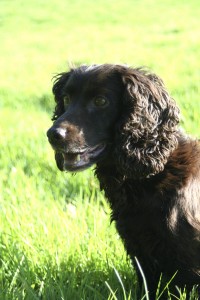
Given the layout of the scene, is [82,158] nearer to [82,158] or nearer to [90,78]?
[82,158]

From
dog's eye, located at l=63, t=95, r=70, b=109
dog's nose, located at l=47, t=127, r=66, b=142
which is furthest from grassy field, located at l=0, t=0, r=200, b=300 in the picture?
dog's nose, located at l=47, t=127, r=66, b=142

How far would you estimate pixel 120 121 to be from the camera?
305cm

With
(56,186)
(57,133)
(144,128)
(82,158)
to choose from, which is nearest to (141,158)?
(144,128)

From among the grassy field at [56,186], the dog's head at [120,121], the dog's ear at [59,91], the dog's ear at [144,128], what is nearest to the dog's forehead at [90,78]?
the dog's head at [120,121]

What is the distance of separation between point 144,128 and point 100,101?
0.28 m

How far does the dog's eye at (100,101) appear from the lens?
3007 millimetres

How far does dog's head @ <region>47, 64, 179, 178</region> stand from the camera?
2939 millimetres

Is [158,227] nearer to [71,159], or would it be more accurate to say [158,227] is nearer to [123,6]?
[71,159]

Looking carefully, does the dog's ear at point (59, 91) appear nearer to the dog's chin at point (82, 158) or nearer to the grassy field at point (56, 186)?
the grassy field at point (56, 186)

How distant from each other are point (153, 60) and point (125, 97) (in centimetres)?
786

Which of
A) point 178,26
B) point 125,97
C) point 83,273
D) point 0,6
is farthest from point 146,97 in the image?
point 0,6

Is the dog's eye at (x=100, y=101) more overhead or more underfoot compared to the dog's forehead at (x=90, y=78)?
more underfoot

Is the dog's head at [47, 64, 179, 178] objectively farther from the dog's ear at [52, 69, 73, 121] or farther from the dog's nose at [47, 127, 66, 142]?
the dog's ear at [52, 69, 73, 121]

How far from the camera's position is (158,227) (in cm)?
288
